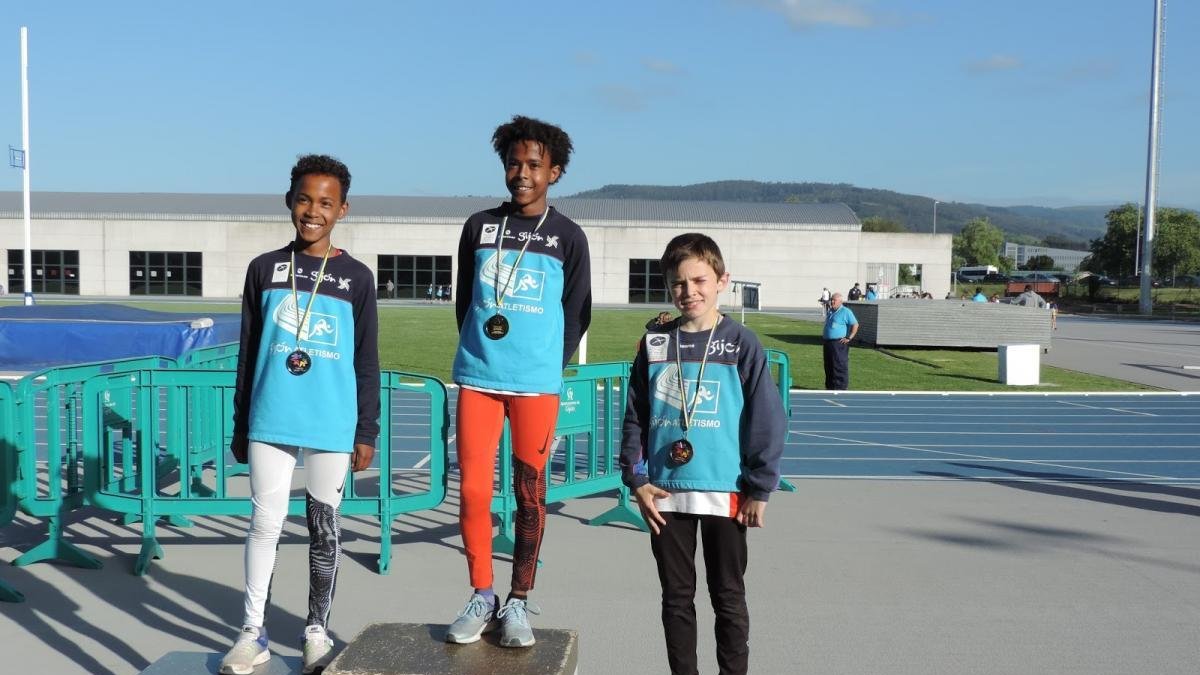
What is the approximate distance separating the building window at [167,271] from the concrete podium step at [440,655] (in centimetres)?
5810

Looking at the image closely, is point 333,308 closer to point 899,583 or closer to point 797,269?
point 899,583

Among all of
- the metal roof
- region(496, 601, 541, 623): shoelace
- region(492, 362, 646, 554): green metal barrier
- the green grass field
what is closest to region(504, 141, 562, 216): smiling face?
region(496, 601, 541, 623): shoelace

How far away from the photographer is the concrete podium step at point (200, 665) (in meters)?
3.82

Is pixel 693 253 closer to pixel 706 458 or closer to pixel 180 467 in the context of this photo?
pixel 706 458

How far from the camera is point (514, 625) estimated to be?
13.2ft

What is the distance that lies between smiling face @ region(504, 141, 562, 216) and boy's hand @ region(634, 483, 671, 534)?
1.19 m

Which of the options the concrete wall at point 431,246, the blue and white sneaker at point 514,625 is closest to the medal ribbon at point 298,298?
the blue and white sneaker at point 514,625

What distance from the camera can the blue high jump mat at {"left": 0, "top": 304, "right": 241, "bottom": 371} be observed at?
1420 cm

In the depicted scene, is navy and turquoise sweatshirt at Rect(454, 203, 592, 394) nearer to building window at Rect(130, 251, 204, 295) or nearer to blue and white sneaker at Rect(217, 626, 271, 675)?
blue and white sneaker at Rect(217, 626, 271, 675)

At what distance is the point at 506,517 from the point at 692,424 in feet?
9.74

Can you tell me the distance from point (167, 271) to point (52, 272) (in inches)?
238

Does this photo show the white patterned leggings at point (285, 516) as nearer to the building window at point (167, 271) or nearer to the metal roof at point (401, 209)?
the metal roof at point (401, 209)

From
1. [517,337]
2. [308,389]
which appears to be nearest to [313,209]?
[308,389]

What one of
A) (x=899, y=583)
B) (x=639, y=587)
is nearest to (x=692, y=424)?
(x=639, y=587)
